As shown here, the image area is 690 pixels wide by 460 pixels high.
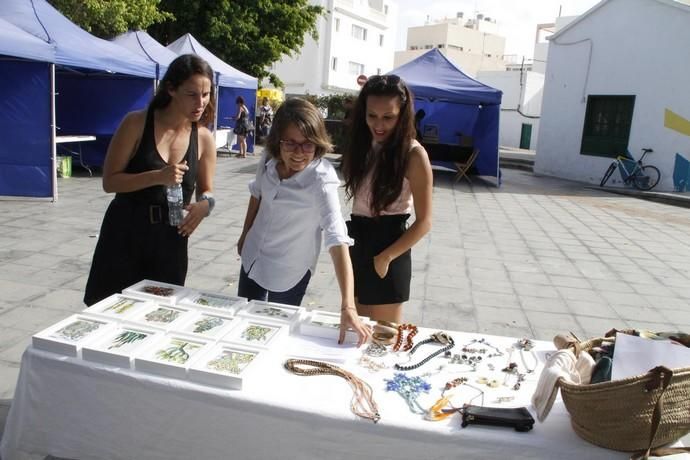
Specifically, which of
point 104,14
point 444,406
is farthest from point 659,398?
point 104,14

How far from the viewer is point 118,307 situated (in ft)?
6.32

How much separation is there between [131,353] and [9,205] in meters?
6.65

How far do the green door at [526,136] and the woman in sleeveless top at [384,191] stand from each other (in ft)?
96.3

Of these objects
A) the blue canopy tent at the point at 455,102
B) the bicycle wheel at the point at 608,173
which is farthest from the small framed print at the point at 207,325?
the bicycle wheel at the point at 608,173

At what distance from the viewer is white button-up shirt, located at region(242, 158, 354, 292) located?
2064mm

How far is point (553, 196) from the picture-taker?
12.1 meters

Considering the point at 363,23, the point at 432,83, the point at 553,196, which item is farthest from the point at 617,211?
the point at 363,23

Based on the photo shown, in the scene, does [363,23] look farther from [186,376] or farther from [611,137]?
[186,376]

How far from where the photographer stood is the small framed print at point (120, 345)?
1604mm

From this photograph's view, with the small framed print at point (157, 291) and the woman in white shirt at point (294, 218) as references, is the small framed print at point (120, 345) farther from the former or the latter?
the woman in white shirt at point (294, 218)

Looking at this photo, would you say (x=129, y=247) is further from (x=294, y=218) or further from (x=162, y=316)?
(x=294, y=218)

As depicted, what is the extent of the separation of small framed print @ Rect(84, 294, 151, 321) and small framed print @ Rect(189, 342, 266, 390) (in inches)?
15.1

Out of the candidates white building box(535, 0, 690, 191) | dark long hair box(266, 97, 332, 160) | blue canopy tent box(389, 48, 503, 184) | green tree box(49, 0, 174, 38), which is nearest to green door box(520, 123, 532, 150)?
white building box(535, 0, 690, 191)

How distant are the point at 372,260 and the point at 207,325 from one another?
31.0 inches
